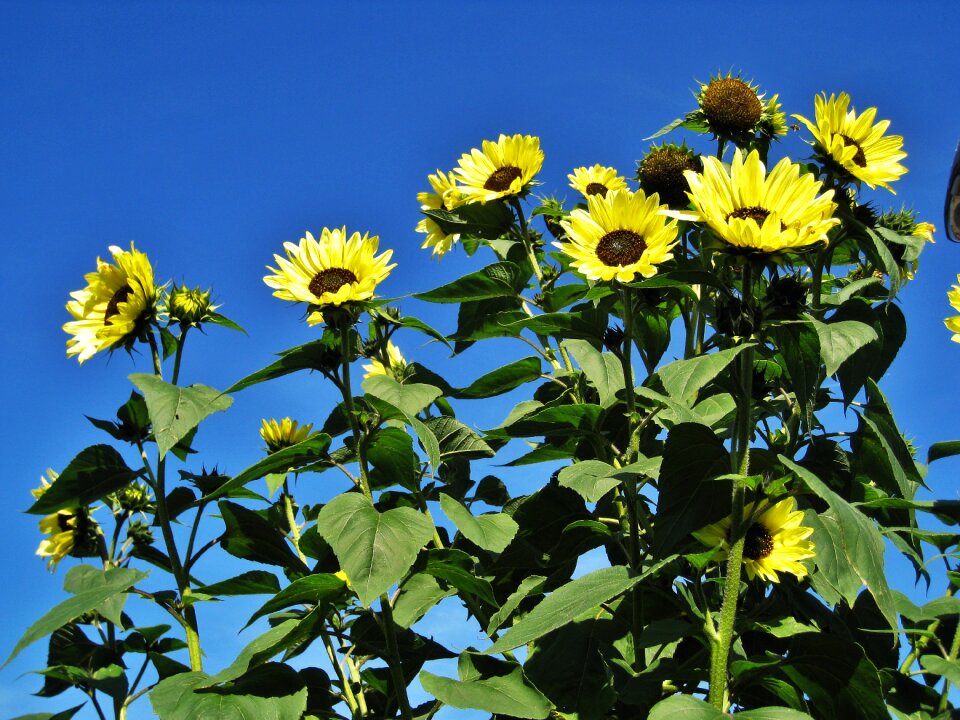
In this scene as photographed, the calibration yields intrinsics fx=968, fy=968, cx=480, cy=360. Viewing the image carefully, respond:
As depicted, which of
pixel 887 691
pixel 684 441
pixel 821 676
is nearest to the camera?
pixel 684 441

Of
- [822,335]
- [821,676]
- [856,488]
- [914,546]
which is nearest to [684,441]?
[822,335]

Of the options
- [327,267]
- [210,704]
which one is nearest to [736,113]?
[327,267]

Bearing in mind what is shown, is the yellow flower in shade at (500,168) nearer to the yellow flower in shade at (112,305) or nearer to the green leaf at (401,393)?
the green leaf at (401,393)

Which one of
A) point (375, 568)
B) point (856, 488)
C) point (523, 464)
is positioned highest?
point (523, 464)

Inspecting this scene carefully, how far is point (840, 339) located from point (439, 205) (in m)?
1.89

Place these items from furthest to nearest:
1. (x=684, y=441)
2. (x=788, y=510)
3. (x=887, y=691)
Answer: (x=887, y=691)
(x=788, y=510)
(x=684, y=441)

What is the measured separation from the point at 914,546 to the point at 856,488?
0.91ft

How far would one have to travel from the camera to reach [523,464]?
2643mm

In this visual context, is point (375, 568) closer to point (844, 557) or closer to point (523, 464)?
point (523, 464)

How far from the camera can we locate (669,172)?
2.67 metres

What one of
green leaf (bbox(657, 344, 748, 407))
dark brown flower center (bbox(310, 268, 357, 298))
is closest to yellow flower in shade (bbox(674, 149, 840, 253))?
green leaf (bbox(657, 344, 748, 407))

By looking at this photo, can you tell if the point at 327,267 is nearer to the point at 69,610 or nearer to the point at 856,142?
the point at 69,610

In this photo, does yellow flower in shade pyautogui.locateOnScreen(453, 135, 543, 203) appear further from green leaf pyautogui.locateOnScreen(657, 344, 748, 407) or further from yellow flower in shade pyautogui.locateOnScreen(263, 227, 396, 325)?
green leaf pyautogui.locateOnScreen(657, 344, 748, 407)

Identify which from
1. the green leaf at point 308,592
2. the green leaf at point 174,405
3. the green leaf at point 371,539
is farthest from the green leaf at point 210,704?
the green leaf at point 174,405
